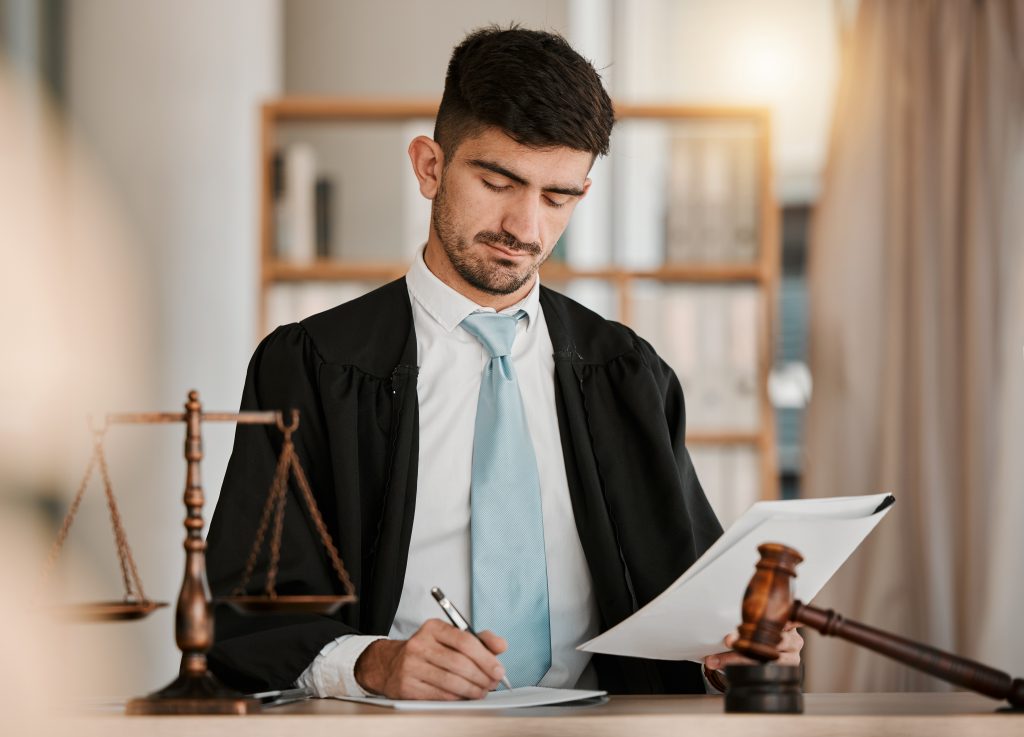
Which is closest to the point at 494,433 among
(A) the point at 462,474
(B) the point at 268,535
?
(A) the point at 462,474

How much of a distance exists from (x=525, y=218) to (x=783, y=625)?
701 millimetres

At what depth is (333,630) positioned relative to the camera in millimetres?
1461

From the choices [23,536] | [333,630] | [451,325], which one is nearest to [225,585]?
[333,630]

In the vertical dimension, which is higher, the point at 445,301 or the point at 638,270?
the point at 638,270

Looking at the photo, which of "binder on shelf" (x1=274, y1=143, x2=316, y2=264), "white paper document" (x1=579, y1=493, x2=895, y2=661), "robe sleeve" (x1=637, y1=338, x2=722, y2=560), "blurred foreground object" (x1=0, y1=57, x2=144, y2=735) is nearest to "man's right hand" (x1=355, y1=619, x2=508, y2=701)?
"white paper document" (x1=579, y1=493, x2=895, y2=661)

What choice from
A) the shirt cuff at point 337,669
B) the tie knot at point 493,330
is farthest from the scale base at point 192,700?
the tie knot at point 493,330

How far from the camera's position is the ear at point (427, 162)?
1807mm

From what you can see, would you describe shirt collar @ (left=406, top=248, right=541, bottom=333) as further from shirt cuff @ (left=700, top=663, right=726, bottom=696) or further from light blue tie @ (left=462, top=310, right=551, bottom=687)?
shirt cuff @ (left=700, top=663, right=726, bottom=696)

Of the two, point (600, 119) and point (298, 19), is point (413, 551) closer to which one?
point (600, 119)

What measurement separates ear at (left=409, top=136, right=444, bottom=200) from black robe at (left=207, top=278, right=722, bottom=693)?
0.14 m

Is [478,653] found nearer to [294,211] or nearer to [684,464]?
[684,464]

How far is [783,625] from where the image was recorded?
3.77 ft

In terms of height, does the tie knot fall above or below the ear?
below

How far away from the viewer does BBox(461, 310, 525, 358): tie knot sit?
1.74 meters
